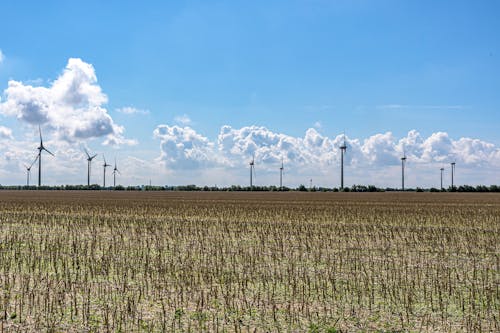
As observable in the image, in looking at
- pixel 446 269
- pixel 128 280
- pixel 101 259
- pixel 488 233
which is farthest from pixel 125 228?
pixel 488 233

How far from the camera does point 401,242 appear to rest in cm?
2470

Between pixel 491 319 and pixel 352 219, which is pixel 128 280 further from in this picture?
pixel 352 219

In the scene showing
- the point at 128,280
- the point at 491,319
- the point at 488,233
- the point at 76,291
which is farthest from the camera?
the point at 488,233

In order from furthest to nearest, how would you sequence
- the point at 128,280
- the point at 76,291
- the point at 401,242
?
the point at 401,242, the point at 128,280, the point at 76,291

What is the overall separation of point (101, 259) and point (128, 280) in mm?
3996

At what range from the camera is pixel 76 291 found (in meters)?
14.2

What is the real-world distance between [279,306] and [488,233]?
2100cm

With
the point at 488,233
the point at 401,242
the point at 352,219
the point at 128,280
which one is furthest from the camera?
the point at 352,219

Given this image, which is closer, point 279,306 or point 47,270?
point 279,306

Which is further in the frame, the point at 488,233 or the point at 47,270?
the point at 488,233

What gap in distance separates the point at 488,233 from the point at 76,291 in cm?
2416

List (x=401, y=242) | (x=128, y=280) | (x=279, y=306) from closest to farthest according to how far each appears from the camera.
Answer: (x=279, y=306), (x=128, y=280), (x=401, y=242)

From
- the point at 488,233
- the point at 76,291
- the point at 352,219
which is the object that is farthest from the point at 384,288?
the point at 352,219

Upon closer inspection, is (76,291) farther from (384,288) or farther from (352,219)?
(352,219)
